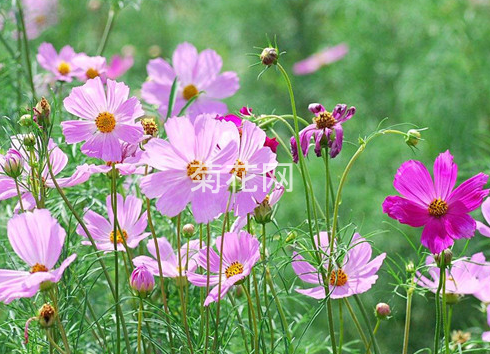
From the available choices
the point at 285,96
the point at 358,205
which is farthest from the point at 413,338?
the point at 285,96

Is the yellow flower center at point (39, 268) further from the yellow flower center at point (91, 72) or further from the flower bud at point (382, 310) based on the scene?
the yellow flower center at point (91, 72)

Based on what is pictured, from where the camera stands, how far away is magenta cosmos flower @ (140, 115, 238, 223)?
0.56 metres

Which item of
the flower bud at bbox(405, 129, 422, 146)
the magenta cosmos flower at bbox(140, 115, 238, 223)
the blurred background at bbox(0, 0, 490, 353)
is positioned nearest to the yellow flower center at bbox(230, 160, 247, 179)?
the magenta cosmos flower at bbox(140, 115, 238, 223)

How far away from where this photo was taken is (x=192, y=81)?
1.07 meters

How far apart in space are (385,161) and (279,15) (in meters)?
0.82

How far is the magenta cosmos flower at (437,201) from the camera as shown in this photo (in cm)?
58

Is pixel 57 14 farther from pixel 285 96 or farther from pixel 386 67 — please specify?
pixel 386 67

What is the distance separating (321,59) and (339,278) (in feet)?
6.19

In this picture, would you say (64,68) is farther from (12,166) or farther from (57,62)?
(12,166)

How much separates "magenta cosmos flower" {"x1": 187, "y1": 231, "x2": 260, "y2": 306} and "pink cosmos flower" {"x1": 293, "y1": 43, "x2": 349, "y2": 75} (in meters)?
1.80

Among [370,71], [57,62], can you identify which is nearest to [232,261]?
[57,62]

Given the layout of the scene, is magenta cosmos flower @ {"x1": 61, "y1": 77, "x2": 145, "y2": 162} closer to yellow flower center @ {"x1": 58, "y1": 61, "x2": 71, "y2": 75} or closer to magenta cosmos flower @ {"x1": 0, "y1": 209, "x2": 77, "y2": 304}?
magenta cosmos flower @ {"x1": 0, "y1": 209, "x2": 77, "y2": 304}

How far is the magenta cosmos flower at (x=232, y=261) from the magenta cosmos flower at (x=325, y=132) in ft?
0.25

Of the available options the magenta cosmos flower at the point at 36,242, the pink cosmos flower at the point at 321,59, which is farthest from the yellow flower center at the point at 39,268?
the pink cosmos flower at the point at 321,59
